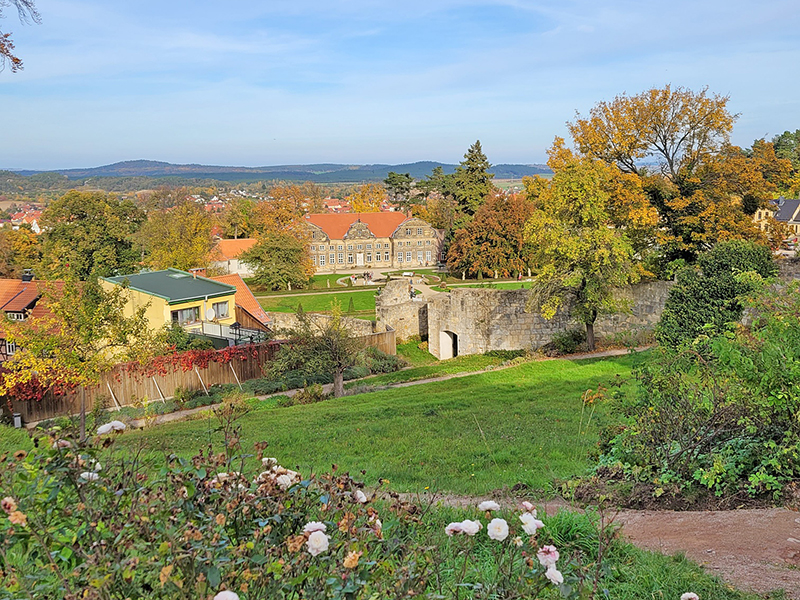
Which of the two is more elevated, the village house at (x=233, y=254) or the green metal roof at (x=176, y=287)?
the green metal roof at (x=176, y=287)

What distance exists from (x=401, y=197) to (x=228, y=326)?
243ft

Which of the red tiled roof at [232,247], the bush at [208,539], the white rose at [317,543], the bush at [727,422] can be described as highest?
the white rose at [317,543]

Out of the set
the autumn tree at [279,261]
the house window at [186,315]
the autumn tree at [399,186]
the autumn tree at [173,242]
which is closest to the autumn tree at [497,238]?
the autumn tree at [279,261]

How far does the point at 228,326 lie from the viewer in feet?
95.3

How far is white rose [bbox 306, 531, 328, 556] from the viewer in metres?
2.38

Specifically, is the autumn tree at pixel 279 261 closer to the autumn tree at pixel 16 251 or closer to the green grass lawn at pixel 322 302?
the green grass lawn at pixel 322 302

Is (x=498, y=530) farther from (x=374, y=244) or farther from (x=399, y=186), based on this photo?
(x=399, y=186)

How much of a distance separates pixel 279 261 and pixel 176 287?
29.5 metres

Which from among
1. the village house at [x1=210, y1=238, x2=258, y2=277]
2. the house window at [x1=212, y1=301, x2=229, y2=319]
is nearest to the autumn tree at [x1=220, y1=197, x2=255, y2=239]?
the village house at [x1=210, y1=238, x2=258, y2=277]

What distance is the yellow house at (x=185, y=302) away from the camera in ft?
87.4

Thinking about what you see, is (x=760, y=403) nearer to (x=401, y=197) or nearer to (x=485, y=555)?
(x=485, y=555)

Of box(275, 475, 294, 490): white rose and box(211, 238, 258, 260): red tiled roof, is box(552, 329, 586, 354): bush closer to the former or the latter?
box(275, 475, 294, 490): white rose

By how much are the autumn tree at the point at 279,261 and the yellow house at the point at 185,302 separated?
1051 inches

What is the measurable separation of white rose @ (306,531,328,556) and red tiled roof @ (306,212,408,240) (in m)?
78.1
